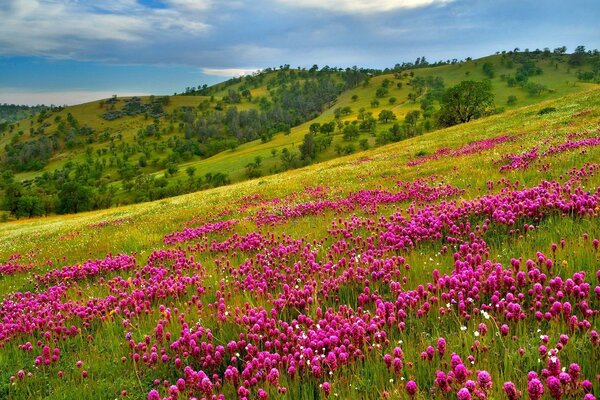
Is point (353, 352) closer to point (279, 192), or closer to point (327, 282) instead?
point (327, 282)

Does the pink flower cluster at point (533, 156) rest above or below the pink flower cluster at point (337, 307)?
above

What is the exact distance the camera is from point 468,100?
85000 millimetres

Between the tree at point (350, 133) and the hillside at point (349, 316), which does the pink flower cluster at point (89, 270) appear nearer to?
the hillside at point (349, 316)

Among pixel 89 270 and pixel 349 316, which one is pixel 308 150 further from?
pixel 349 316

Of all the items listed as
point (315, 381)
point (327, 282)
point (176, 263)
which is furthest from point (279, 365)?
point (176, 263)

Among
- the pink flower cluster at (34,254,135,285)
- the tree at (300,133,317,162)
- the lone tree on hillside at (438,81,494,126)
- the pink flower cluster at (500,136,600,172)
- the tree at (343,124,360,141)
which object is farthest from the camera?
the tree at (343,124,360,141)

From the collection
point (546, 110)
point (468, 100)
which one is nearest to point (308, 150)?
point (468, 100)

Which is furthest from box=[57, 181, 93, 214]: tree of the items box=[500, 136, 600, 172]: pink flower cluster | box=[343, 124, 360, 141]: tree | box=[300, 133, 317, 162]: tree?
box=[500, 136, 600, 172]: pink flower cluster

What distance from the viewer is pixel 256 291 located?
603cm

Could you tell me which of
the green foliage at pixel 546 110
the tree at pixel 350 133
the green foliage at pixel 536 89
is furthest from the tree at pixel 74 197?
the green foliage at pixel 536 89

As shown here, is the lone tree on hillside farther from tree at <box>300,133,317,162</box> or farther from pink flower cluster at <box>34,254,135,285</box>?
pink flower cluster at <box>34,254,135,285</box>

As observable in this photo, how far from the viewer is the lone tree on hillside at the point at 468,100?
8419 centimetres

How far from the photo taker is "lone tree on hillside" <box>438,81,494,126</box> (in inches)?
3314

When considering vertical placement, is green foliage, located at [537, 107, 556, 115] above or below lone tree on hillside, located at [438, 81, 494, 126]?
below
